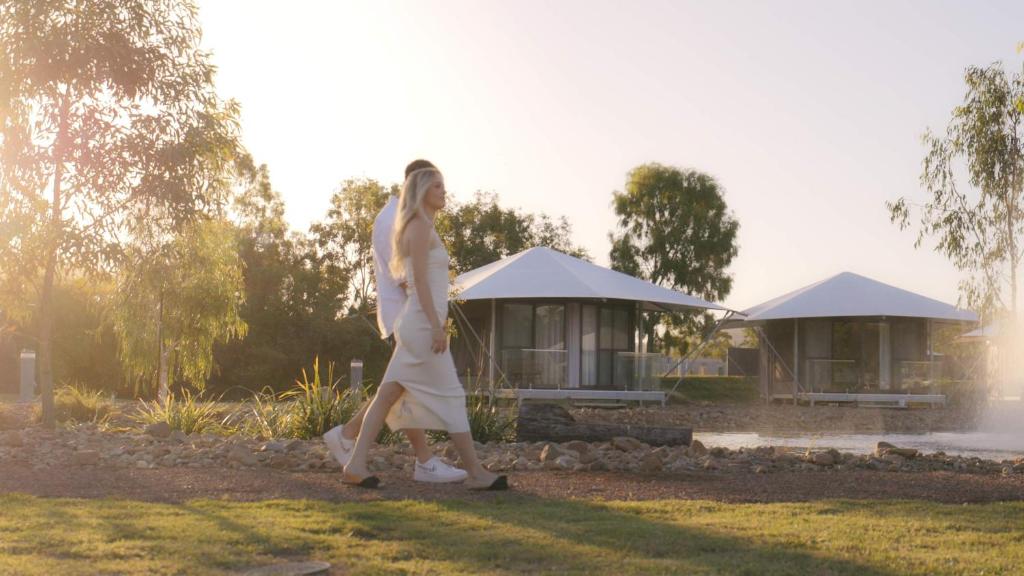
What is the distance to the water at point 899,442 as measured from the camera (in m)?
11.8

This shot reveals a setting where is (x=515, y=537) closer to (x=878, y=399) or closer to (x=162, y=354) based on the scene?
(x=162, y=354)

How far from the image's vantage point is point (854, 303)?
85.0 feet

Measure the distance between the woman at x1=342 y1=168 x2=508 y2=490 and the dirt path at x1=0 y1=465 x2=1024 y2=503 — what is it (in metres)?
0.24

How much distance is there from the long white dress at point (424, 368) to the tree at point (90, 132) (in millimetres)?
6126

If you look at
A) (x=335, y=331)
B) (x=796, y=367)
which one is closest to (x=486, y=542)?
(x=796, y=367)

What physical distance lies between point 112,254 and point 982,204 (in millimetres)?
19098

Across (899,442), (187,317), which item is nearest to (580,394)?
(187,317)

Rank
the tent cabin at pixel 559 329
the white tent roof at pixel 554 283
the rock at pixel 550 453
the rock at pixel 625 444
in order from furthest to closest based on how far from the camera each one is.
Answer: the tent cabin at pixel 559 329 < the white tent roof at pixel 554 283 < the rock at pixel 625 444 < the rock at pixel 550 453

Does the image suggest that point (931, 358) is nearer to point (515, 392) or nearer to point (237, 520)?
point (515, 392)

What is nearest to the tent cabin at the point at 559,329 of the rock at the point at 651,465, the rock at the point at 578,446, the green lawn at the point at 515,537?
the rock at the point at 578,446

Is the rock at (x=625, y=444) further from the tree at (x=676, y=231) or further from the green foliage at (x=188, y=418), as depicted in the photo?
the tree at (x=676, y=231)

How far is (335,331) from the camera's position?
31.2 meters

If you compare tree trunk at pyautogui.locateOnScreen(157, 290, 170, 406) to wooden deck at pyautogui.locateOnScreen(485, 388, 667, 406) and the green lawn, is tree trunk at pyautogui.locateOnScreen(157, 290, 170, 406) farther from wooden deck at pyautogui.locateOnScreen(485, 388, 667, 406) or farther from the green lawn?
the green lawn

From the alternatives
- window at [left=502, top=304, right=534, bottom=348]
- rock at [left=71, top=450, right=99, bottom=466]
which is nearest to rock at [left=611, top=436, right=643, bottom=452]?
rock at [left=71, top=450, right=99, bottom=466]
